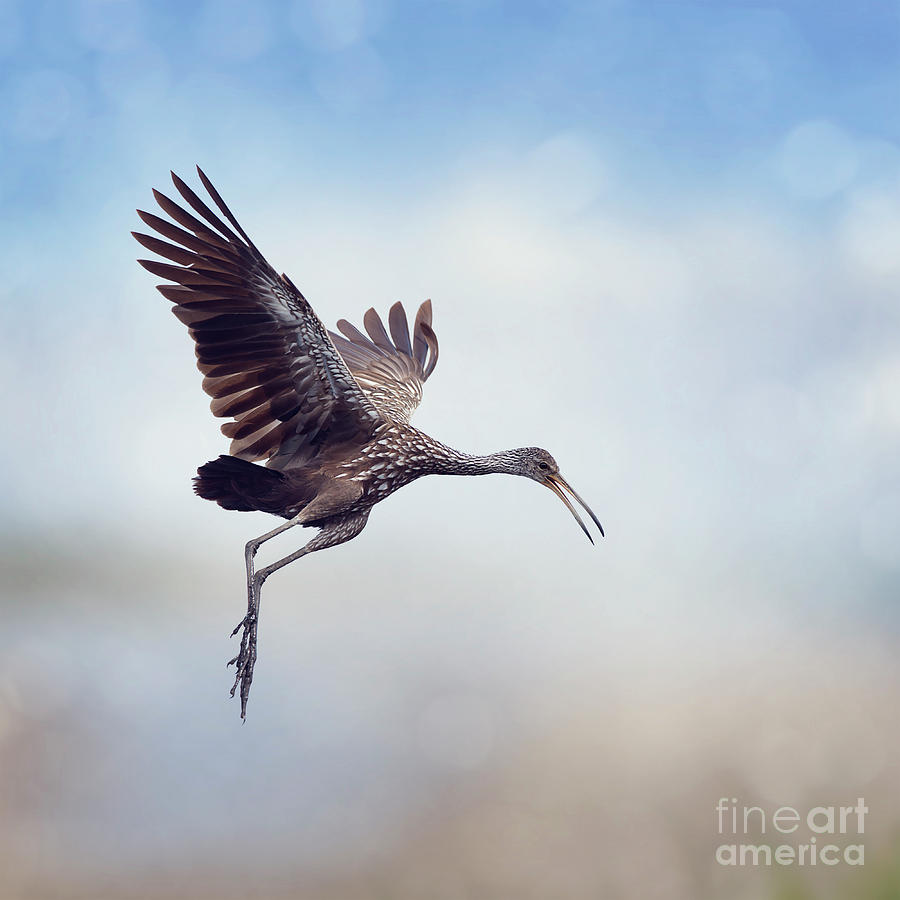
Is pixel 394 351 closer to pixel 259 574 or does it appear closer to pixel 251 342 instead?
pixel 251 342

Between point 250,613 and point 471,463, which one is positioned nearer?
point 250,613

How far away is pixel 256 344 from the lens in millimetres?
7820

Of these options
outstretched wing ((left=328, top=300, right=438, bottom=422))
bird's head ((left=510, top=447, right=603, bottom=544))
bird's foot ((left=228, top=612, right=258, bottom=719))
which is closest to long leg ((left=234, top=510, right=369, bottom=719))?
bird's foot ((left=228, top=612, right=258, bottom=719))

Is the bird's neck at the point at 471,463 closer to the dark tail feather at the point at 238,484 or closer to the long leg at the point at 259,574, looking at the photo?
the long leg at the point at 259,574

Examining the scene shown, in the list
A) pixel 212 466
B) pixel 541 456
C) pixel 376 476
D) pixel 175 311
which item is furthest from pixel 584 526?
pixel 175 311

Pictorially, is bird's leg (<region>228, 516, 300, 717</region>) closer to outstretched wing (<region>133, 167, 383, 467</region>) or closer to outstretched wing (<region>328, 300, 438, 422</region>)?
outstretched wing (<region>133, 167, 383, 467</region>)

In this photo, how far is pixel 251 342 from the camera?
7.82 m

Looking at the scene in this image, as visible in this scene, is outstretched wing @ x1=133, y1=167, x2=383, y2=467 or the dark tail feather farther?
the dark tail feather

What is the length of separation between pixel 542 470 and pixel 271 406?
242cm

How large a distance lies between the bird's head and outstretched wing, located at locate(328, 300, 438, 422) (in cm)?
170

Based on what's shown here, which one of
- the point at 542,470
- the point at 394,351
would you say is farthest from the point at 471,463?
the point at 394,351

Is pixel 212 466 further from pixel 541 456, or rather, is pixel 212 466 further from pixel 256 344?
pixel 541 456

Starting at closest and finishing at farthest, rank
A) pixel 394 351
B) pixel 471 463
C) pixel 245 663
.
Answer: pixel 245 663, pixel 471 463, pixel 394 351

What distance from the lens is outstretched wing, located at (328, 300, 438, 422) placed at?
35.6ft
